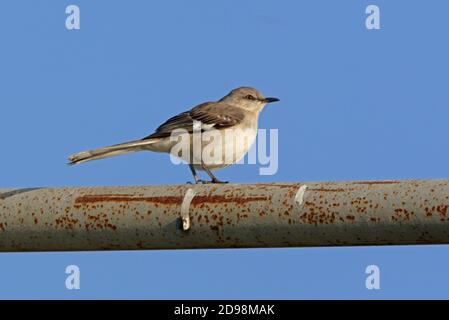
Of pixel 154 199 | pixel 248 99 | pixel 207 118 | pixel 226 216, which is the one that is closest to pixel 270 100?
pixel 248 99

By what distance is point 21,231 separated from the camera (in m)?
3.47

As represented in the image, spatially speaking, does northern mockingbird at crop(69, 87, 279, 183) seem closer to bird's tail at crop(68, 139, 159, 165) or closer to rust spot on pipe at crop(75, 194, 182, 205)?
bird's tail at crop(68, 139, 159, 165)

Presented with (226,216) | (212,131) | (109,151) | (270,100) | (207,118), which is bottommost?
(226,216)

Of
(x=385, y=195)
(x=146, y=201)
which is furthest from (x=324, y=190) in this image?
(x=146, y=201)

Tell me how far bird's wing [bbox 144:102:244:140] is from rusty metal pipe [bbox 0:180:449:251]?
5654mm

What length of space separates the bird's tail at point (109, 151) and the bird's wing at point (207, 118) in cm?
94

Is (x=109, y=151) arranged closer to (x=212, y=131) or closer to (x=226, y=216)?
(x=212, y=131)

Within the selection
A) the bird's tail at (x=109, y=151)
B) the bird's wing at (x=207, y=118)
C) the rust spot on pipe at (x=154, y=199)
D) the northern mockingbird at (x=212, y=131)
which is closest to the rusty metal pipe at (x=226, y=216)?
the rust spot on pipe at (x=154, y=199)

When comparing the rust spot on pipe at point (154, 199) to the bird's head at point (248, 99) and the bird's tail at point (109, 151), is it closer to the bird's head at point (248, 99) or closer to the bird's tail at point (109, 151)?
the bird's tail at point (109, 151)

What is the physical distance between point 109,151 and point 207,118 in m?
2.93

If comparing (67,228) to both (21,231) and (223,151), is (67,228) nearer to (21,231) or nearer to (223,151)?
(21,231)

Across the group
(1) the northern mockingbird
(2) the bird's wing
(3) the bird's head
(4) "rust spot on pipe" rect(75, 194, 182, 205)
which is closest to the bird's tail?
(1) the northern mockingbird

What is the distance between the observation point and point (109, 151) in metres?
7.11

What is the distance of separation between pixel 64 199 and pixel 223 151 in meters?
5.69
